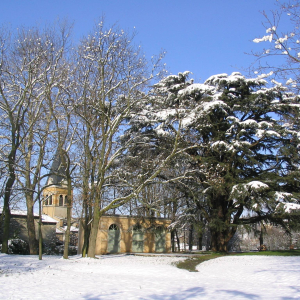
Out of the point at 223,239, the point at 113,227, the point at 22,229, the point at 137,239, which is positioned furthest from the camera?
the point at 22,229

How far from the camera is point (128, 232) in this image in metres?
26.6

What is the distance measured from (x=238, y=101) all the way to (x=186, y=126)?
5.03 metres

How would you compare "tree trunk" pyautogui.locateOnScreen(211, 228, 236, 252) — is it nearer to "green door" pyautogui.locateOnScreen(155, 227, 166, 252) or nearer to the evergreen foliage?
the evergreen foliage

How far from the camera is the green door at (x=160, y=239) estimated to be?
91.8 ft

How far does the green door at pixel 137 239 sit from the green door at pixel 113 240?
1412 mm

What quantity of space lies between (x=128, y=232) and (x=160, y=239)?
3.18 meters

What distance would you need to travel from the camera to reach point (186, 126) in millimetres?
21047

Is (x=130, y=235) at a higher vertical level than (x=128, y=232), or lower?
lower

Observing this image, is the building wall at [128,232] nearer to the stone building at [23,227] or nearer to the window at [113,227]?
the window at [113,227]

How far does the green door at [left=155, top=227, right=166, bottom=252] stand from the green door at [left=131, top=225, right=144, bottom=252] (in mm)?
1367

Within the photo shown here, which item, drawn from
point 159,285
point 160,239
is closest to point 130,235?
point 160,239

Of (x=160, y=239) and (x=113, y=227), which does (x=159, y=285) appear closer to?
(x=113, y=227)

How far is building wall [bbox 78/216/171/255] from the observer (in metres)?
25.3

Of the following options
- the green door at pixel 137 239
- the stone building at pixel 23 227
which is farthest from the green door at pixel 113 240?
the stone building at pixel 23 227
